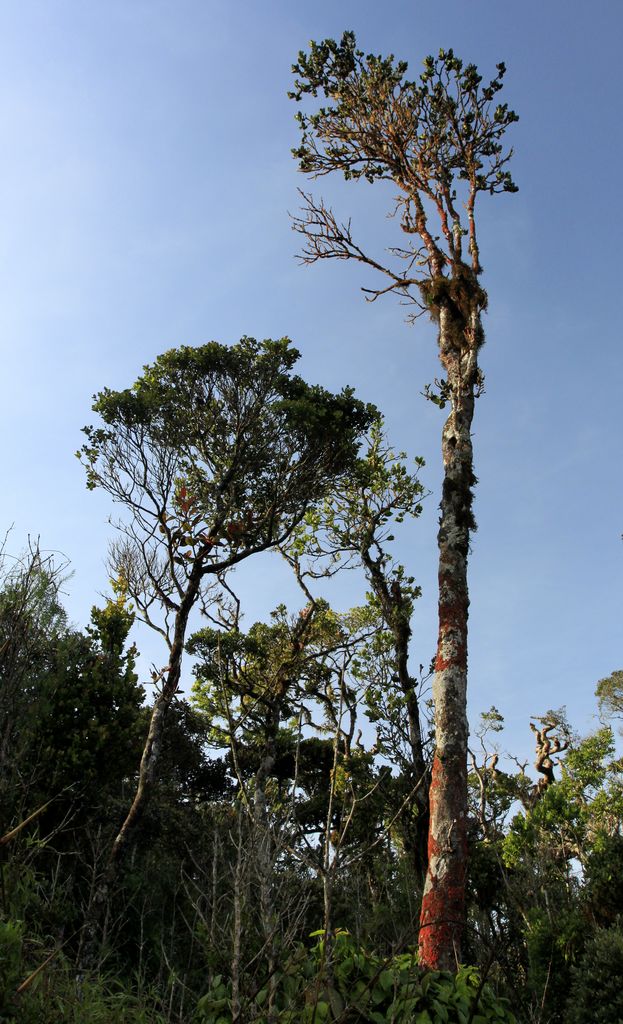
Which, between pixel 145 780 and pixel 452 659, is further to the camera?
pixel 145 780

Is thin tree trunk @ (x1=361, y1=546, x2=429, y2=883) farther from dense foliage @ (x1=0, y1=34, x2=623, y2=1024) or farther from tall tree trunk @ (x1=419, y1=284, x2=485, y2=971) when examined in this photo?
tall tree trunk @ (x1=419, y1=284, x2=485, y2=971)

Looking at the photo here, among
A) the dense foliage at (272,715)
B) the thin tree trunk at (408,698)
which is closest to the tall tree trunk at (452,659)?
the dense foliage at (272,715)

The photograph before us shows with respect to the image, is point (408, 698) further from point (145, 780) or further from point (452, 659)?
point (452, 659)

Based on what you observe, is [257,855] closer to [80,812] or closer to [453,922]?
[453,922]

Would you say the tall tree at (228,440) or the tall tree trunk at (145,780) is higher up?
the tall tree at (228,440)

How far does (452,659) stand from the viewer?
28.1 ft

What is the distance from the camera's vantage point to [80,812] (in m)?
14.0

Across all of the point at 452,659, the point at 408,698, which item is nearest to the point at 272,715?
the point at 408,698

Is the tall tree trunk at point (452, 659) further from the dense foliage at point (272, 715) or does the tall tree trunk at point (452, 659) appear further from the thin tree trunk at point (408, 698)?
the thin tree trunk at point (408, 698)

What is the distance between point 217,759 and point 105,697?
9.14 m

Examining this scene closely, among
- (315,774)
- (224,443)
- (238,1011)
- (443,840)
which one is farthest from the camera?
(315,774)

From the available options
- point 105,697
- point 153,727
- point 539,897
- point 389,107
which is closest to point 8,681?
point 153,727

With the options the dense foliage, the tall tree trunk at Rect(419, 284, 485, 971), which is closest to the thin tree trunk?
the dense foliage

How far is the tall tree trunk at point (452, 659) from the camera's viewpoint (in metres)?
7.26
